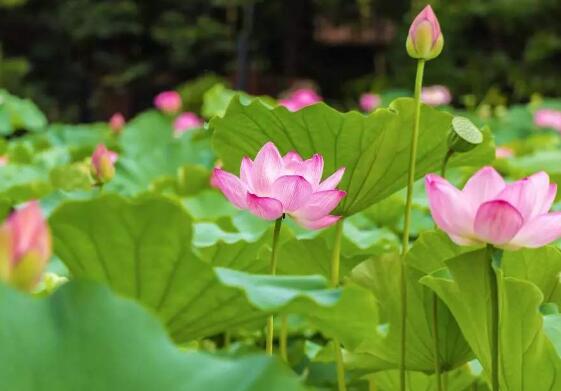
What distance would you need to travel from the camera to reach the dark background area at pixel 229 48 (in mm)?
7125

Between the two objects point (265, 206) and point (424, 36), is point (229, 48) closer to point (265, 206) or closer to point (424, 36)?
point (424, 36)

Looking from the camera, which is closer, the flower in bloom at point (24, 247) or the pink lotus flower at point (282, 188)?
the flower in bloom at point (24, 247)

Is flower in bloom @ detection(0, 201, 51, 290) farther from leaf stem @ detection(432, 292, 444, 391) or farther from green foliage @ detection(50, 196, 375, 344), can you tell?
leaf stem @ detection(432, 292, 444, 391)

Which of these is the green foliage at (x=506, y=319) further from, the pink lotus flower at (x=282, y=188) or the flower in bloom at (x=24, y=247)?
the flower in bloom at (x=24, y=247)

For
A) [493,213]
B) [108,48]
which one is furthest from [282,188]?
[108,48]

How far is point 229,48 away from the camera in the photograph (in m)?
8.73

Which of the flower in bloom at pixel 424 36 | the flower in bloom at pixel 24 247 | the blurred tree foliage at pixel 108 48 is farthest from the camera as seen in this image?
the blurred tree foliage at pixel 108 48

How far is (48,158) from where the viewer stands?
80.6 inches

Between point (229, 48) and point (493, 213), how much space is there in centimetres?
827

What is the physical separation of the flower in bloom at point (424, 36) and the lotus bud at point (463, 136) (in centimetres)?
5

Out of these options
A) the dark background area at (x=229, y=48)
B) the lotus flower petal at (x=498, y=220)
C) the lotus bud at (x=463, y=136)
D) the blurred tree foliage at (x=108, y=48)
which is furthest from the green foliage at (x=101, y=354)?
the blurred tree foliage at (x=108, y=48)

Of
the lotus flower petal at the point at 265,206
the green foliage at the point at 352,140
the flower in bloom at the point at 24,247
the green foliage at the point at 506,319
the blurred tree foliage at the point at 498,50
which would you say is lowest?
the blurred tree foliage at the point at 498,50

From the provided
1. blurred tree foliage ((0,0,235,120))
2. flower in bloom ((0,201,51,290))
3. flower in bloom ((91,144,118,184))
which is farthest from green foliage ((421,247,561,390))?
blurred tree foliage ((0,0,235,120))

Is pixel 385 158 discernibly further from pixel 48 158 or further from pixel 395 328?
pixel 48 158
